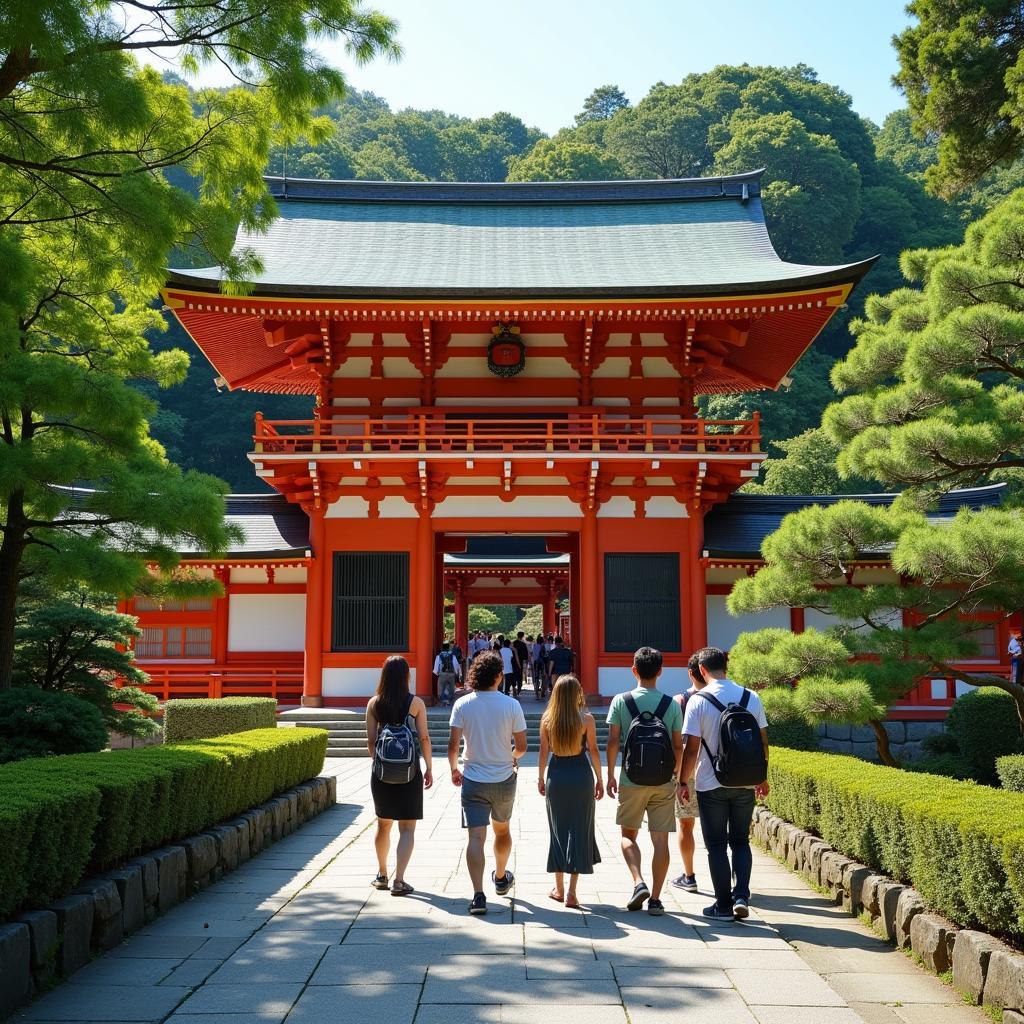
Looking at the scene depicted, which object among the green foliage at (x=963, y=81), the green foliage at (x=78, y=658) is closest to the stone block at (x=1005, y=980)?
the green foliage at (x=963, y=81)

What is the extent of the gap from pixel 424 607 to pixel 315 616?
207 cm

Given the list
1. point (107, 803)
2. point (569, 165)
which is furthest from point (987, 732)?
point (569, 165)

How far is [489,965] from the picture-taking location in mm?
5145

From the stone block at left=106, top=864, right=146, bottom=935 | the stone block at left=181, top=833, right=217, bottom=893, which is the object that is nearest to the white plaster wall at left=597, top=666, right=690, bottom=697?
the stone block at left=181, top=833, right=217, bottom=893

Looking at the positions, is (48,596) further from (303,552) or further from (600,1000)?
(600,1000)

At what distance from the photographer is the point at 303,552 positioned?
18.7 metres

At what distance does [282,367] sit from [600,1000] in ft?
62.8

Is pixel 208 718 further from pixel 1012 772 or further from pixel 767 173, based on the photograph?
pixel 767 173

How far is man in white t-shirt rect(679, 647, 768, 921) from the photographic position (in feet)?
20.6

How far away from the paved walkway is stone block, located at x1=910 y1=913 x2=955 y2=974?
0.33 ft

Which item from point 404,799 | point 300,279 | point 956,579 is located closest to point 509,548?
point 300,279

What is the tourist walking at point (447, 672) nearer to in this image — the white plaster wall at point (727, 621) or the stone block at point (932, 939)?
the white plaster wall at point (727, 621)

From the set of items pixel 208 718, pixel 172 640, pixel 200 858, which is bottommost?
pixel 200 858

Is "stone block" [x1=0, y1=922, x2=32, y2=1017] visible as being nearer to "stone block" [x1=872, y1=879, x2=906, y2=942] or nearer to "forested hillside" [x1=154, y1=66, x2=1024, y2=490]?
"stone block" [x1=872, y1=879, x2=906, y2=942]
